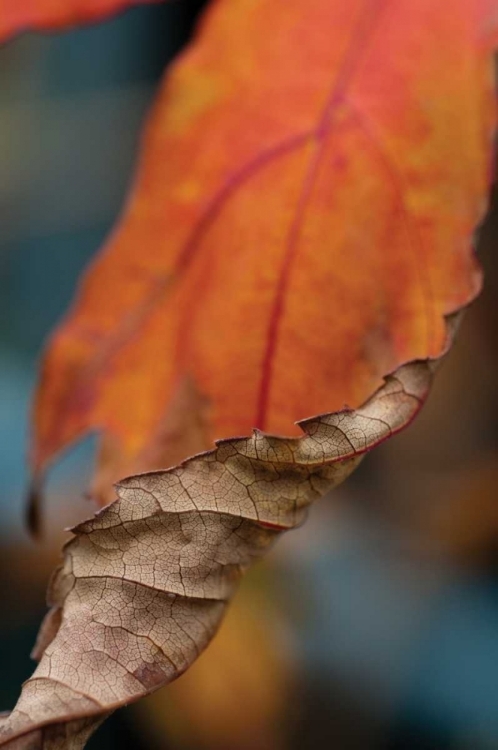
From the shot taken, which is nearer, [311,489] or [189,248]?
[311,489]

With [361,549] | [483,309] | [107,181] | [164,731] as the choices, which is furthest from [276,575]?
[107,181]

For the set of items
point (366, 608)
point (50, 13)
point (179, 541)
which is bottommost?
point (366, 608)

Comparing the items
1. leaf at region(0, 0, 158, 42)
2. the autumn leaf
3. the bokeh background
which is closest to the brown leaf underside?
the autumn leaf

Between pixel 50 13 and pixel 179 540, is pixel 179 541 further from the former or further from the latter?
pixel 50 13

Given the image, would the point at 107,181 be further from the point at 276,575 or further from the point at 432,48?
the point at 432,48

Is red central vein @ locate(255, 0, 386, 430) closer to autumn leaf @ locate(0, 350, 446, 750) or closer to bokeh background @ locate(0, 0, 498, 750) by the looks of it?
autumn leaf @ locate(0, 350, 446, 750)

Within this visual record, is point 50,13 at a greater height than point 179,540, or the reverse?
point 50,13

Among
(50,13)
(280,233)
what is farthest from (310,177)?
(50,13)
